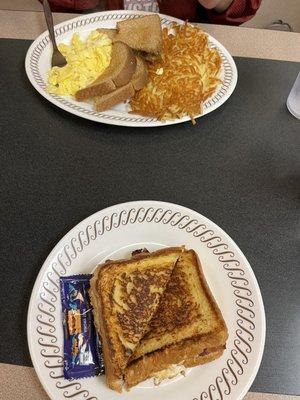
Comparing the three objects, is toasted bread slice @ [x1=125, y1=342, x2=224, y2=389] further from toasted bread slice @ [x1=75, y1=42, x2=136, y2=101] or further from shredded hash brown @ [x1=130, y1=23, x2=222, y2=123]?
toasted bread slice @ [x1=75, y1=42, x2=136, y2=101]

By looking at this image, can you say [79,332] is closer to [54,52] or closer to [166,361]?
[166,361]

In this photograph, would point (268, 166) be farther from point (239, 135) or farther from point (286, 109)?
point (286, 109)

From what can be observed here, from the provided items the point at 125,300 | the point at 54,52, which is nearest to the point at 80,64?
the point at 54,52

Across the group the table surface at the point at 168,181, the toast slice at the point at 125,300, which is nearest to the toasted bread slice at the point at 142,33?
the table surface at the point at 168,181

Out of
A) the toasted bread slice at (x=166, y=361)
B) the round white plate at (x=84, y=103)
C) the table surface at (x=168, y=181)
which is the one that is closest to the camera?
the toasted bread slice at (x=166, y=361)

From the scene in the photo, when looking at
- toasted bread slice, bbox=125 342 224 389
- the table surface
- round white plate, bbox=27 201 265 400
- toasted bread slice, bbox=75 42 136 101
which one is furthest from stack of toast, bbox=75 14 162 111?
toasted bread slice, bbox=125 342 224 389

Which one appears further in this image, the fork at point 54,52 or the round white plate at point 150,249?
the fork at point 54,52

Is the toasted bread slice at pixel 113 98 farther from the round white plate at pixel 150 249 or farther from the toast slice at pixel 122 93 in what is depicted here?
the round white plate at pixel 150 249
